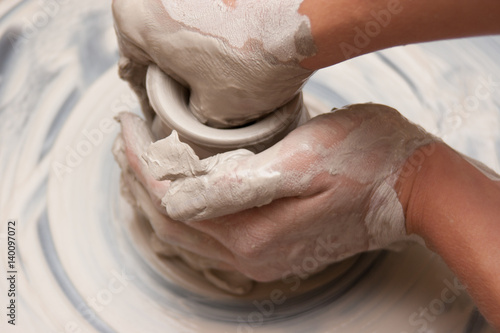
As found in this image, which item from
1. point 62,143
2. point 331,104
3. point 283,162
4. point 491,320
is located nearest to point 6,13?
point 62,143

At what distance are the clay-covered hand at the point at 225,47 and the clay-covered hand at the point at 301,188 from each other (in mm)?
126

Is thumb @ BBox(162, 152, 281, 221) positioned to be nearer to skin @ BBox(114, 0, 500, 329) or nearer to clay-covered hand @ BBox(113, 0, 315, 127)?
skin @ BBox(114, 0, 500, 329)

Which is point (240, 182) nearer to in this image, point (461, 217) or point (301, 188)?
point (301, 188)

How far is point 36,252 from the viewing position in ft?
5.22

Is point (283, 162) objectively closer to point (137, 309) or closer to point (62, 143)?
point (137, 309)

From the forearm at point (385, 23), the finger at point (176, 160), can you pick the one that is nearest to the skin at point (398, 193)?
the forearm at point (385, 23)

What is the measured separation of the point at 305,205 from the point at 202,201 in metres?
0.21

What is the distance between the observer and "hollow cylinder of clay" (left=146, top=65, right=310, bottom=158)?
1.30 metres

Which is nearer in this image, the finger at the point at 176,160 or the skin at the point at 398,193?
the skin at the point at 398,193

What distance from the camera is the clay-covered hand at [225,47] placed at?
1151 mm

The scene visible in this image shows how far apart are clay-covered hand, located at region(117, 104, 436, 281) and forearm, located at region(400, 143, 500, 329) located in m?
0.04

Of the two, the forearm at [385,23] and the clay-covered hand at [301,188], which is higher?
the forearm at [385,23]

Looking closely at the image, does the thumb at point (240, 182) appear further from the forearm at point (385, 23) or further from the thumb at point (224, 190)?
the forearm at point (385, 23)

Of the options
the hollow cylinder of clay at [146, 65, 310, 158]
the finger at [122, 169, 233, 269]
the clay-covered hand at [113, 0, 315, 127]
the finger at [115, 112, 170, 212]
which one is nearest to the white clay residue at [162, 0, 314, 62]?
→ the clay-covered hand at [113, 0, 315, 127]
